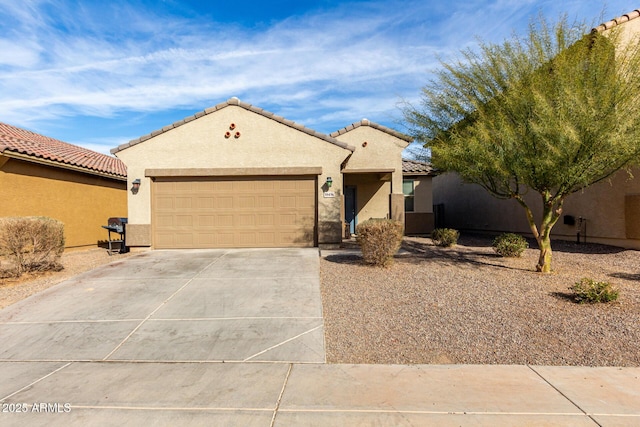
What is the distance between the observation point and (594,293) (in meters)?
6.54

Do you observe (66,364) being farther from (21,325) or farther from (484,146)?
(484,146)

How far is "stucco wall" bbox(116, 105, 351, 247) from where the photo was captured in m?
12.5

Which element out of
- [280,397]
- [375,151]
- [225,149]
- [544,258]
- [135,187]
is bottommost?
[280,397]

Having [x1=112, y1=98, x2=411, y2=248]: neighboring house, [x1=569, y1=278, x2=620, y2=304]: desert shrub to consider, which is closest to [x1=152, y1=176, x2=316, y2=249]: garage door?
[x1=112, y1=98, x2=411, y2=248]: neighboring house

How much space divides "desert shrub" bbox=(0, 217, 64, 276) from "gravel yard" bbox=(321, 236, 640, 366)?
6752 millimetres

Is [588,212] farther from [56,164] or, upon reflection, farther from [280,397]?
[56,164]

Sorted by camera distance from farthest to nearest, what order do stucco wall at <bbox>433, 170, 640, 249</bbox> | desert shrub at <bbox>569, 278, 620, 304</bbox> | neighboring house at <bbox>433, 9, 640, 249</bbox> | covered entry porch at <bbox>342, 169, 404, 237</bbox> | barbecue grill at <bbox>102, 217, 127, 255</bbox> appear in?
1. covered entry porch at <bbox>342, 169, 404, 237</bbox>
2. barbecue grill at <bbox>102, 217, 127, 255</bbox>
3. stucco wall at <bbox>433, 170, 640, 249</bbox>
4. neighboring house at <bbox>433, 9, 640, 249</bbox>
5. desert shrub at <bbox>569, 278, 620, 304</bbox>

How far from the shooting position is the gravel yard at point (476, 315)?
5023 mm

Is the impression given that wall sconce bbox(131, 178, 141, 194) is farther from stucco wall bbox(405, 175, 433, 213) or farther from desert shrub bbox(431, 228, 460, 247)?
stucco wall bbox(405, 175, 433, 213)

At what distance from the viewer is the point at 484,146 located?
316 inches

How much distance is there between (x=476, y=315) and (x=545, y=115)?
4280 millimetres

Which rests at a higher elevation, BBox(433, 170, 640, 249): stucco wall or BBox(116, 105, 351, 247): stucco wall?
BBox(116, 105, 351, 247): stucco wall

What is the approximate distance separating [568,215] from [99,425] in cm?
1474

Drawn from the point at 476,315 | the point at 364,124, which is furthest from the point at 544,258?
the point at 364,124
